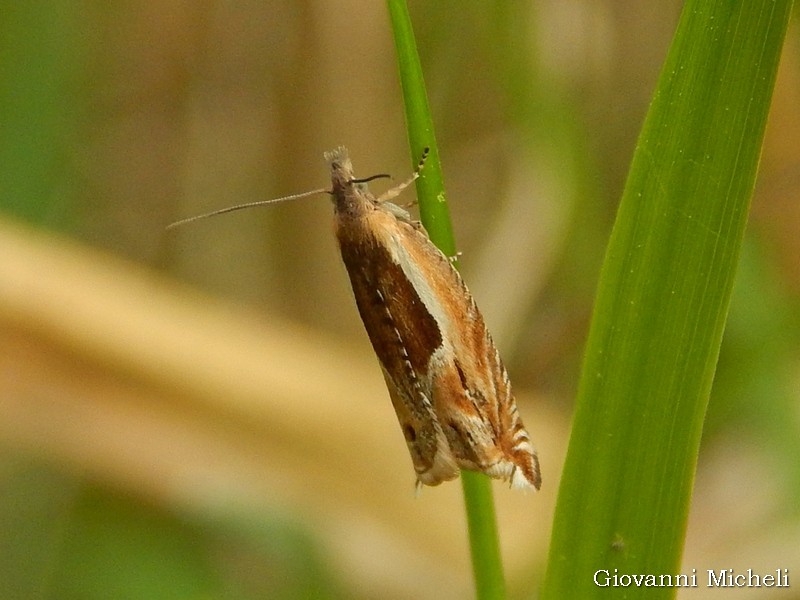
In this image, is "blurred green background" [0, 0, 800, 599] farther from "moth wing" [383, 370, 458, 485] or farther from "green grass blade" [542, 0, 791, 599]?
"green grass blade" [542, 0, 791, 599]

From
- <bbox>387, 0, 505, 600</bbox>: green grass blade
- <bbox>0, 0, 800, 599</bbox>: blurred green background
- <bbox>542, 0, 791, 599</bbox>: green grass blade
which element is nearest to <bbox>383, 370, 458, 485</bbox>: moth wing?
<bbox>387, 0, 505, 600</bbox>: green grass blade

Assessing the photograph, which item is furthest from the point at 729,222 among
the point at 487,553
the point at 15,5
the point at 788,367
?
the point at 15,5

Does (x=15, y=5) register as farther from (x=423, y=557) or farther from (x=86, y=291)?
(x=423, y=557)

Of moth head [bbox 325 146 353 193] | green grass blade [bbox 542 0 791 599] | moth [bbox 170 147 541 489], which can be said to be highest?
moth head [bbox 325 146 353 193]

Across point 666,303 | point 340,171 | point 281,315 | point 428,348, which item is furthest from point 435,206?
point 281,315

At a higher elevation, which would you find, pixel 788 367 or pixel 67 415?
pixel 788 367

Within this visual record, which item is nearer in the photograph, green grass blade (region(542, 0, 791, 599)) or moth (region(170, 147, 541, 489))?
green grass blade (region(542, 0, 791, 599))

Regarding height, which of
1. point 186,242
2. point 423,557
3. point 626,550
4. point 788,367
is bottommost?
point 626,550
